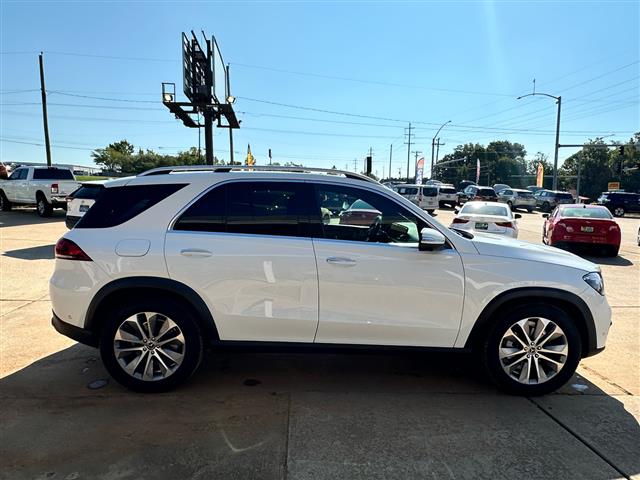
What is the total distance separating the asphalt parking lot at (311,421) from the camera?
104 inches

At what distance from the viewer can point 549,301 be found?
356 cm

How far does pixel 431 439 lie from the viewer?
9.68ft

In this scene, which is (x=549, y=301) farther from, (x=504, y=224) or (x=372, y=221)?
(x=504, y=224)

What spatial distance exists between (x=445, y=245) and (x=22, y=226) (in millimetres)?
15527

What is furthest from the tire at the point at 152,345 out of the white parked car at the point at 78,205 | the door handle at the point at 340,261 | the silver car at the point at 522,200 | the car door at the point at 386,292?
the silver car at the point at 522,200

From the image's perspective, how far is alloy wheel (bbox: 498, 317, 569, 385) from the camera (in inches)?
138

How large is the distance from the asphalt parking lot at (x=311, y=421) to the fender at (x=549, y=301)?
0.39m

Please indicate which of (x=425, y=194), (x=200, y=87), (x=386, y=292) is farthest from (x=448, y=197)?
→ (x=386, y=292)

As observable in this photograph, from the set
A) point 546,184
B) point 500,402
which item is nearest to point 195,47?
point 500,402

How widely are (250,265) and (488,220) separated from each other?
865cm

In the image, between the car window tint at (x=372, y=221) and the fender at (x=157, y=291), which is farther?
the car window tint at (x=372, y=221)

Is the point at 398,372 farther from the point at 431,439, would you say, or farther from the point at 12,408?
the point at 12,408

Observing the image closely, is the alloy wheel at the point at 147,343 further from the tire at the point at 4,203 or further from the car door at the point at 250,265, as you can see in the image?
the tire at the point at 4,203

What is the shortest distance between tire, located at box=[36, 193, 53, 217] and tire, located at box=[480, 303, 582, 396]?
1841 centimetres
